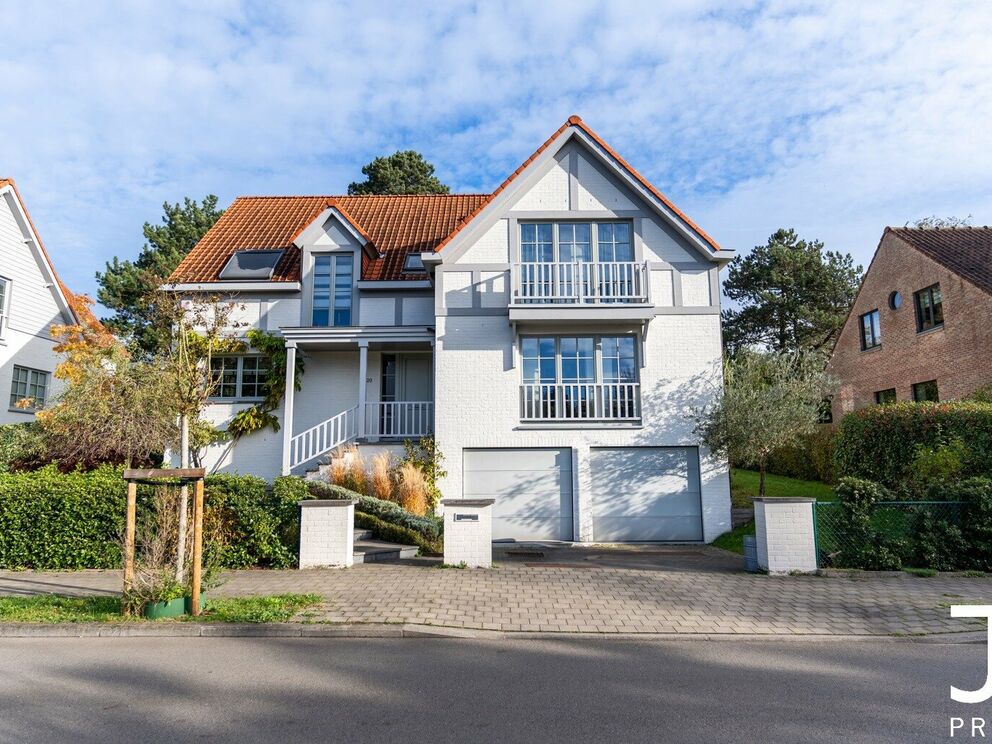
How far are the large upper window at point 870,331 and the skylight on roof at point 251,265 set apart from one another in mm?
21434

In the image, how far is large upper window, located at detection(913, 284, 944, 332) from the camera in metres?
20.2

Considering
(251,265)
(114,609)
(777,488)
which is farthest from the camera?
(777,488)

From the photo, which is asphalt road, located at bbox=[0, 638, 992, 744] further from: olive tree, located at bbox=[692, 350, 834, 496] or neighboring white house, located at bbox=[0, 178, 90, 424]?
neighboring white house, located at bbox=[0, 178, 90, 424]

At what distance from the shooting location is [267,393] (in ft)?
56.3

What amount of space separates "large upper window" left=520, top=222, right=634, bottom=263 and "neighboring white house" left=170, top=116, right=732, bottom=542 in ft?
0.12

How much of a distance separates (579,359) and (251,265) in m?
10.0

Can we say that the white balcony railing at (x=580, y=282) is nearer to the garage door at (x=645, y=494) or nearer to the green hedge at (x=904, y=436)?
the garage door at (x=645, y=494)

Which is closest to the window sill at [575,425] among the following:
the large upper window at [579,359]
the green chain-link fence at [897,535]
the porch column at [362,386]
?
the large upper window at [579,359]

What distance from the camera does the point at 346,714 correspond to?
479 cm

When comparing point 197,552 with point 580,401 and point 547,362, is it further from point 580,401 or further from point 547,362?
point 547,362

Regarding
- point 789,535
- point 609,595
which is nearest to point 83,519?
point 609,595

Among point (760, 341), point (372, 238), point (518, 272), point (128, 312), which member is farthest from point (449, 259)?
point (760, 341)

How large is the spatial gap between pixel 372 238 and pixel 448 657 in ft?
50.9

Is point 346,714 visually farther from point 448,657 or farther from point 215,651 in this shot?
point 215,651
